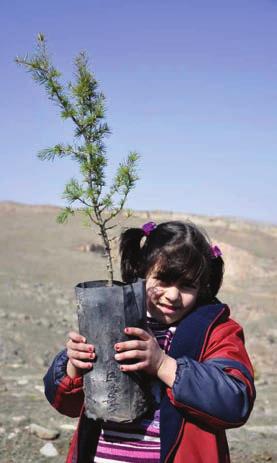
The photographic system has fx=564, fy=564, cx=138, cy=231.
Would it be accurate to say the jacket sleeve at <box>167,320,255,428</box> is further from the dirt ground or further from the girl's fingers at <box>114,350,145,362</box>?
the dirt ground

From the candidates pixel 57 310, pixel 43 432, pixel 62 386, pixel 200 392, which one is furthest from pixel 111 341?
pixel 57 310

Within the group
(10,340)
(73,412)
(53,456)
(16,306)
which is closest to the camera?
(73,412)

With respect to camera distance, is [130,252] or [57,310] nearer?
[130,252]

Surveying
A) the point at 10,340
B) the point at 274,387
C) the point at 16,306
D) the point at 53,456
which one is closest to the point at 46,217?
the point at 16,306

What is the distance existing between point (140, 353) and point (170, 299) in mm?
306

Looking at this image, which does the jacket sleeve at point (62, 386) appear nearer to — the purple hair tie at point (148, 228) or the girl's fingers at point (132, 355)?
the girl's fingers at point (132, 355)

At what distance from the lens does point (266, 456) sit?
157 inches

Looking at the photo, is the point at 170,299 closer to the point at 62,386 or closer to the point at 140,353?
the point at 140,353

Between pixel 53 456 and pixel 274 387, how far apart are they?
3.27m

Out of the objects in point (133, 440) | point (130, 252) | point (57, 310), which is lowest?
point (57, 310)

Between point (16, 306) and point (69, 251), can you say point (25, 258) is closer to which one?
point (69, 251)

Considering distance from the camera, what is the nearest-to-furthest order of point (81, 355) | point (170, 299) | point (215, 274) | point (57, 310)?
1. point (81, 355)
2. point (170, 299)
3. point (215, 274)
4. point (57, 310)

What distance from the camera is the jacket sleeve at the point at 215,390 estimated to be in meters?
1.72

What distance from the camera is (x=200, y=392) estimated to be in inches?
67.8
